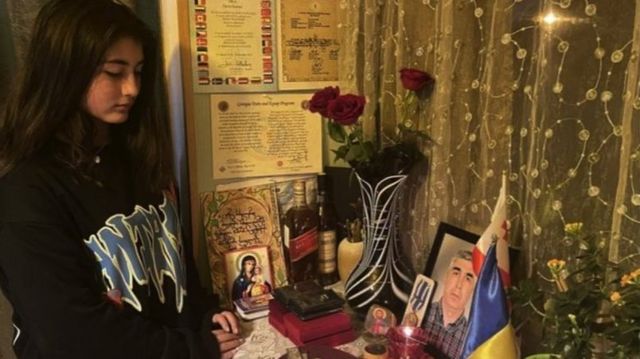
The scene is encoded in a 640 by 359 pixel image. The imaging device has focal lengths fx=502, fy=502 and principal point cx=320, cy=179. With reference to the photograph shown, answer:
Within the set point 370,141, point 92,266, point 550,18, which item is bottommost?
point 92,266

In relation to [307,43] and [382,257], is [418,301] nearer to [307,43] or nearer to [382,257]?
[382,257]

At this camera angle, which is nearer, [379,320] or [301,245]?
[379,320]

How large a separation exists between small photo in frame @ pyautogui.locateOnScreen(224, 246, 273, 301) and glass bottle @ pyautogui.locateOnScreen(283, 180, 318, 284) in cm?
9

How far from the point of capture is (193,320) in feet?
4.13

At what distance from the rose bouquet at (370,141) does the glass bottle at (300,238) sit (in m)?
0.28

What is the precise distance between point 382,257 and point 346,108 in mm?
382

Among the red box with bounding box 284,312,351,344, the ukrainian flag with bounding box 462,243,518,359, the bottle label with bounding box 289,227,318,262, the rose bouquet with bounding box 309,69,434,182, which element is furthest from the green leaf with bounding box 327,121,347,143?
the ukrainian flag with bounding box 462,243,518,359

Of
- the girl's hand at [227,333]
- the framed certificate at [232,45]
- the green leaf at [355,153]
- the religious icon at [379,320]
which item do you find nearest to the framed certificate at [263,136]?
the framed certificate at [232,45]

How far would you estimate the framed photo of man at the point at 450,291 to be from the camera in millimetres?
1042

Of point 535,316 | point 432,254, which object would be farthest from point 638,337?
point 432,254

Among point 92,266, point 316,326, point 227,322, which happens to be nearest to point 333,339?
point 316,326

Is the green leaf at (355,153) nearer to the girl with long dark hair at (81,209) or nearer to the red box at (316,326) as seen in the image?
the red box at (316,326)

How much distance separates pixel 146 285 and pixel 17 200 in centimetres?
32

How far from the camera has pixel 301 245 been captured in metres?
1.47
